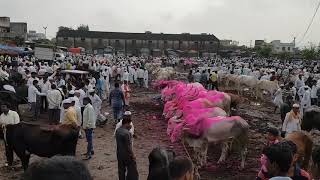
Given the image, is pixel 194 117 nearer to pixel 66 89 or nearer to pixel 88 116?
pixel 88 116

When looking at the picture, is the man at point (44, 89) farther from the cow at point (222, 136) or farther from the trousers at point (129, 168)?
the trousers at point (129, 168)

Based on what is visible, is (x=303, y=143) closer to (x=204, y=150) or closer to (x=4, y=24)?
(x=204, y=150)

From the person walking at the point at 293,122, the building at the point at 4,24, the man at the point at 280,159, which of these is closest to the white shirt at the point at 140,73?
the person walking at the point at 293,122

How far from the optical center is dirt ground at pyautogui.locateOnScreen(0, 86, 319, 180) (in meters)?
11.0

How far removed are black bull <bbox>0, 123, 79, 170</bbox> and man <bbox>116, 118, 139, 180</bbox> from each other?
1154 mm

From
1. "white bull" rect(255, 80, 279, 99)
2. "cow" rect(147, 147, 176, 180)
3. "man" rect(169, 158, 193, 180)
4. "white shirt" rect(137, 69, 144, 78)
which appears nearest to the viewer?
"man" rect(169, 158, 193, 180)

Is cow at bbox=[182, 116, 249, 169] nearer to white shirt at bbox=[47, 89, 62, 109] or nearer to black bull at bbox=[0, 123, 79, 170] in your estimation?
black bull at bbox=[0, 123, 79, 170]

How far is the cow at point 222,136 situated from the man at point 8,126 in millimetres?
4199

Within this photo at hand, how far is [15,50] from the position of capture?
3409 cm

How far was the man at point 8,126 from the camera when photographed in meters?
10.5

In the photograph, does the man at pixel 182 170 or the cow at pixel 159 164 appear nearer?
the man at pixel 182 170

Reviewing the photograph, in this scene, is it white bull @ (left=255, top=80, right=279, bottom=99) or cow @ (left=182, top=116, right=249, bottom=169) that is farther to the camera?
white bull @ (left=255, top=80, right=279, bottom=99)

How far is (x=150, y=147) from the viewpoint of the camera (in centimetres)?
1387

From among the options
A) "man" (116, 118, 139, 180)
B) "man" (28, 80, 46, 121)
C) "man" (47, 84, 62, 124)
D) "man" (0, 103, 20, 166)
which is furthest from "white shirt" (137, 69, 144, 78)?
"man" (116, 118, 139, 180)
